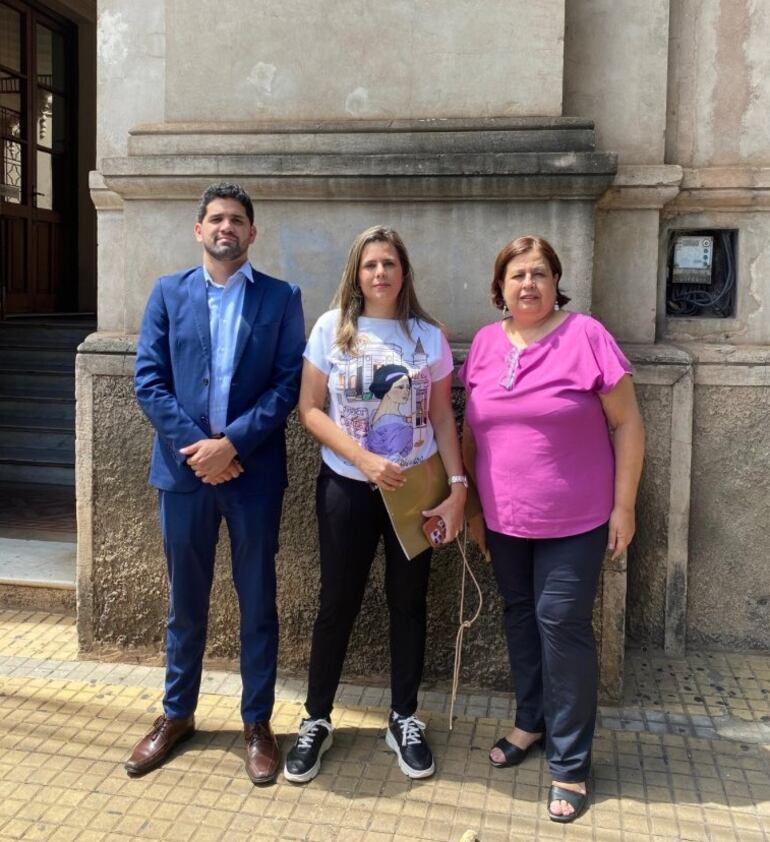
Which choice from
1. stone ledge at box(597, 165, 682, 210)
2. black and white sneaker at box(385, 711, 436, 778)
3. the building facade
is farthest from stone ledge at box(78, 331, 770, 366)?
black and white sneaker at box(385, 711, 436, 778)

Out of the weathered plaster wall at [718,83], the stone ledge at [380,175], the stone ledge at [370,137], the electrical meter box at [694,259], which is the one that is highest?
the weathered plaster wall at [718,83]

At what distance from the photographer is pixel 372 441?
10.7 ft

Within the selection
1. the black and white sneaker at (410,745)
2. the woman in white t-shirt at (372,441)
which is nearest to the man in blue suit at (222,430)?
the woman in white t-shirt at (372,441)

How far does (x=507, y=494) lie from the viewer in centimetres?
320

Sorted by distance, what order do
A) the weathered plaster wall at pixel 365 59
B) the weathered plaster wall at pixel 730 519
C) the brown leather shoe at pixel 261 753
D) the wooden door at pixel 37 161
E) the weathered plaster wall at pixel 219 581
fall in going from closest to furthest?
the brown leather shoe at pixel 261 753 < the weathered plaster wall at pixel 365 59 < the weathered plaster wall at pixel 219 581 < the weathered plaster wall at pixel 730 519 < the wooden door at pixel 37 161

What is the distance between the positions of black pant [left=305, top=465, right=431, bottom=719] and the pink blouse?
1.38 ft

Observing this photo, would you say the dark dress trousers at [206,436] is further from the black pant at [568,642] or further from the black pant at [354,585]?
the black pant at [568,642]

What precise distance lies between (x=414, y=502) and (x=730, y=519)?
6.27 feet

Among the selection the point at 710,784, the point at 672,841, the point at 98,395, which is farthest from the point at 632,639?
the point at 98,395

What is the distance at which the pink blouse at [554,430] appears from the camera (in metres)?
3.09

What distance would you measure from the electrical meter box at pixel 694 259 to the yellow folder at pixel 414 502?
5.95 feet

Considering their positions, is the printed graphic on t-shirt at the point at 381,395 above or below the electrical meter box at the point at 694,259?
below

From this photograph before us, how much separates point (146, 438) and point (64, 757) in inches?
55.7

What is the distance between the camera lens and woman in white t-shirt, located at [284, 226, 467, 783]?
3232 millimetres
